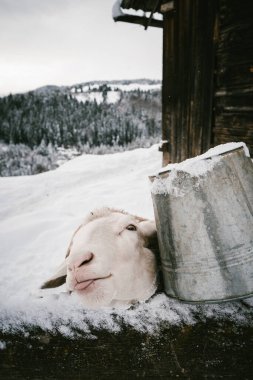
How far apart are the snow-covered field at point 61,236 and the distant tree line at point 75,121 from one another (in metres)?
12.1

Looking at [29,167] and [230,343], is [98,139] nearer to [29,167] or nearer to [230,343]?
[29,167]

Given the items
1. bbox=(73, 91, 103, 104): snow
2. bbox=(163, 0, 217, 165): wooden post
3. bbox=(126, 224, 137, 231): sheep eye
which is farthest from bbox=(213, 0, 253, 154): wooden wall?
bbox=(73, 91, 103, 104): snow

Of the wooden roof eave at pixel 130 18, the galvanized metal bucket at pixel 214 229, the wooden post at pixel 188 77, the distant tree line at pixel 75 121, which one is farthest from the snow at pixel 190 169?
the distant tree line at pixel 75 121

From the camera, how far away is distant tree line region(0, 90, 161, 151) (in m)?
21.7

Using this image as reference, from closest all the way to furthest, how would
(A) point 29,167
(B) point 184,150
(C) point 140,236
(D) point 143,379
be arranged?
(D) point 143,379 < (C) point 140,236 < (B) point 184,150 < (A) point 29,167

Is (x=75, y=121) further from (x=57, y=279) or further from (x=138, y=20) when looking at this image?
(x=57, y=279)

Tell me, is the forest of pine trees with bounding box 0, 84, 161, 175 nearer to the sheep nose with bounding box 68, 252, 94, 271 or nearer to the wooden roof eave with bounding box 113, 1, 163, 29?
the wooden roof eave with bounding box 113, 1, 163, 29

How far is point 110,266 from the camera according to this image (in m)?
1.33

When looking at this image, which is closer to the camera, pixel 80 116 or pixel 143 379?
pixel 143 379

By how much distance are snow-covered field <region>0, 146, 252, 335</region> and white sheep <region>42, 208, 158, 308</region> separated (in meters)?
0.06

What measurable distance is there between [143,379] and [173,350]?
16cm

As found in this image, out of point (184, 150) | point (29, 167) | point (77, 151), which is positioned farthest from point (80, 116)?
point (184, 150)

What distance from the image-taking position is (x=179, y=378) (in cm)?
104

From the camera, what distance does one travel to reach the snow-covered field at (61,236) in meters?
1.30
